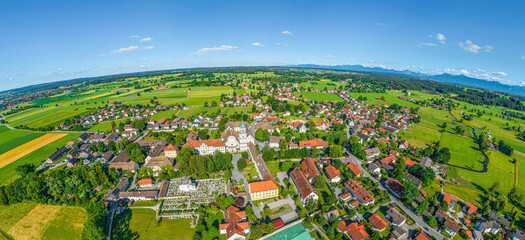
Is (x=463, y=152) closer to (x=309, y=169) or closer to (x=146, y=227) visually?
(x=309, y=169)

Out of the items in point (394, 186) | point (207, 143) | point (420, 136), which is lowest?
point (394, 186)

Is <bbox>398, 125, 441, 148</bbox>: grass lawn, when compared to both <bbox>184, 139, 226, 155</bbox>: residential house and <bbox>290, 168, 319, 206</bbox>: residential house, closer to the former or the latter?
<bbox>290, 168, 319, 206</bbox>: residential house

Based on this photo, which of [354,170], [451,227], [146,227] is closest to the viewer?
[451,227]

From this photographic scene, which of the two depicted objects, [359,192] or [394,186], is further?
[394,186]

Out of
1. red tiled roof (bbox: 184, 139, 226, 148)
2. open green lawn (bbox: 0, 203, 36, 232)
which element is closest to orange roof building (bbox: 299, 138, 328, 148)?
red tiled roof (bbox: 184, 139, 226, 148)

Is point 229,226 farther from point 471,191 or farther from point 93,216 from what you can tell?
point 471,191

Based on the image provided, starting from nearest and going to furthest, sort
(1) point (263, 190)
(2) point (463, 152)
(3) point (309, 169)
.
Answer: (1) point (263, 190) → (3) point (309, 169) → (2) point (463, 152)

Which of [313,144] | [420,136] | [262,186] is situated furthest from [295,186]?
[420,136]

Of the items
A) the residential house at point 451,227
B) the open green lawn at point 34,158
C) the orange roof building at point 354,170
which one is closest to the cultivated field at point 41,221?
the open green lawn at point 34,158
